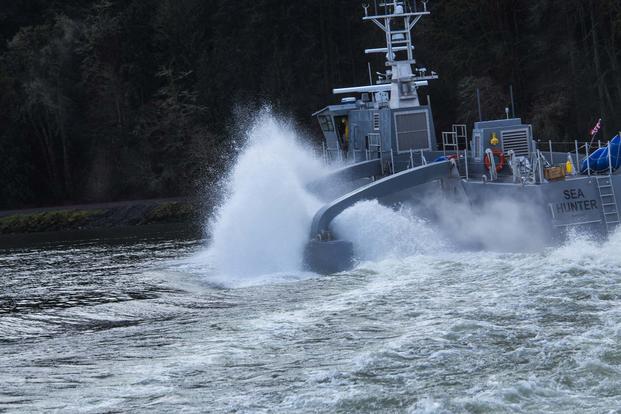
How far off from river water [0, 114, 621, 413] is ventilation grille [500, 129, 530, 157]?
2777mm

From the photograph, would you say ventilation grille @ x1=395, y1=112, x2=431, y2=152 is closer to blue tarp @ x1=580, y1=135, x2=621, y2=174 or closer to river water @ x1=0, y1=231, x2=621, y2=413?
river water @ x1=0, y1=231, x2=621, y2=413

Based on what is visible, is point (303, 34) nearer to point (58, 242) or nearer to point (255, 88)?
point (255, 88)

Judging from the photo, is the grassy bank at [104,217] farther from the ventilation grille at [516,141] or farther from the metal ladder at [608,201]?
the metal ladder at [608,201]

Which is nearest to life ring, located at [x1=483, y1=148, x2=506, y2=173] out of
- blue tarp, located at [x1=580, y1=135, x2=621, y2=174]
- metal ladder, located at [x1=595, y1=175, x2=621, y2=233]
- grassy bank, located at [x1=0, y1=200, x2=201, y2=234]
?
blue tarp, located at [x1=580, y1=135, x2=621, y2=174]

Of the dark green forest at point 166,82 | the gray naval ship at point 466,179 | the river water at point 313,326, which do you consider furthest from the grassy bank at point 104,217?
the river water at point 313,326

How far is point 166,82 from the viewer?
6059 cm

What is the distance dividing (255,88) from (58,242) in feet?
67.7

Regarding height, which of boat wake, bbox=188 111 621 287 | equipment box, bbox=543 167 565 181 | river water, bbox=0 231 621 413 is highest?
equipment box, bbox=543 167 565 181

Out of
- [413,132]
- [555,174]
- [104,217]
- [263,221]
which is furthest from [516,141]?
[104,217]

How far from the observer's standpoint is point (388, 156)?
29.0m

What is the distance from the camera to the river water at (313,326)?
12.9 meters

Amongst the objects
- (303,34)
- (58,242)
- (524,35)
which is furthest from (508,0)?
(58,242)

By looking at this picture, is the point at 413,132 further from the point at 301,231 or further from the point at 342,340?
the point at 342,340

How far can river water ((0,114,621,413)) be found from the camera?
1292 centimetres
